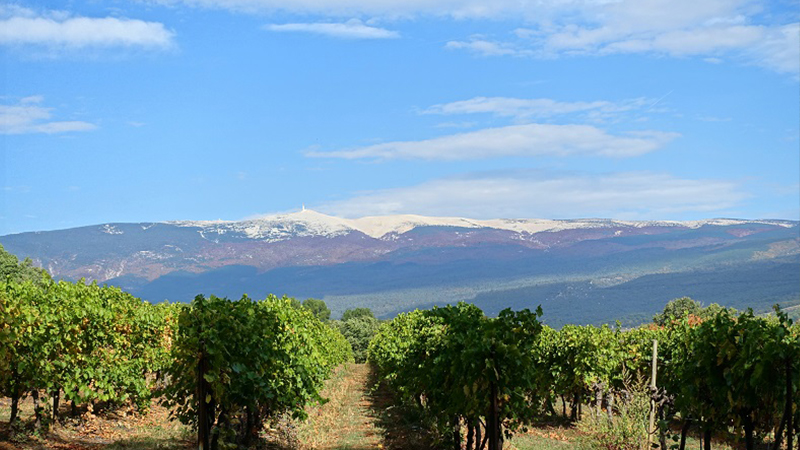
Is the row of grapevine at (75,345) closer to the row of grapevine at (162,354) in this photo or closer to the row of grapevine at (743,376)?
the row of grapevine at (162,354)

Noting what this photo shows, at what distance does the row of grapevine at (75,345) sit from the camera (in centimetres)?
1692

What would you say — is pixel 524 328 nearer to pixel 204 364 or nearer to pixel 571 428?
pixel 204 364

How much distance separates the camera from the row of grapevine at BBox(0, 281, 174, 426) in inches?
666

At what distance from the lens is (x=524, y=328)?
12.1m

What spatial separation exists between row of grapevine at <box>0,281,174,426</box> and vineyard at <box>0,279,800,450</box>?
5cm

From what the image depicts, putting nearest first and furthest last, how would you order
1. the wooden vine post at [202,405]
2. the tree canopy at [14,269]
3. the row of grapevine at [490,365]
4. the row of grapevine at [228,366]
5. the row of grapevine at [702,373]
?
1. the wooden vine post at [202,405]
2. the row of grapevine at [228,366]
3. the row of grapevine at [702,373]
4. the row of grapevine at [490,365]
5. the tree canopy at [14,269]

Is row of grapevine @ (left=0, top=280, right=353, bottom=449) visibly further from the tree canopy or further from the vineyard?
the tree canopy

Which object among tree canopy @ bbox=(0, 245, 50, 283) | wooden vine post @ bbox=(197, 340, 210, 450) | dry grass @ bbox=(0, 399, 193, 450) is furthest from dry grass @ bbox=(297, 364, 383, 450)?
tree canopy @ bbox=(0, 245, 50, 283)

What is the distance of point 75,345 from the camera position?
59.3 ft

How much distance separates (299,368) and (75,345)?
20.5ft

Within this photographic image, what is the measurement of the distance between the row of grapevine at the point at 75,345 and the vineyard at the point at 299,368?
0.05 metres

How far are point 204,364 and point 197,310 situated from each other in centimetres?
102

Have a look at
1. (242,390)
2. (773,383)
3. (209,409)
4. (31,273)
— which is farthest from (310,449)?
(31,273)

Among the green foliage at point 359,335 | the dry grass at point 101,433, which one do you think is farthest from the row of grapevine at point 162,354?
the green foliage at point 359,335
